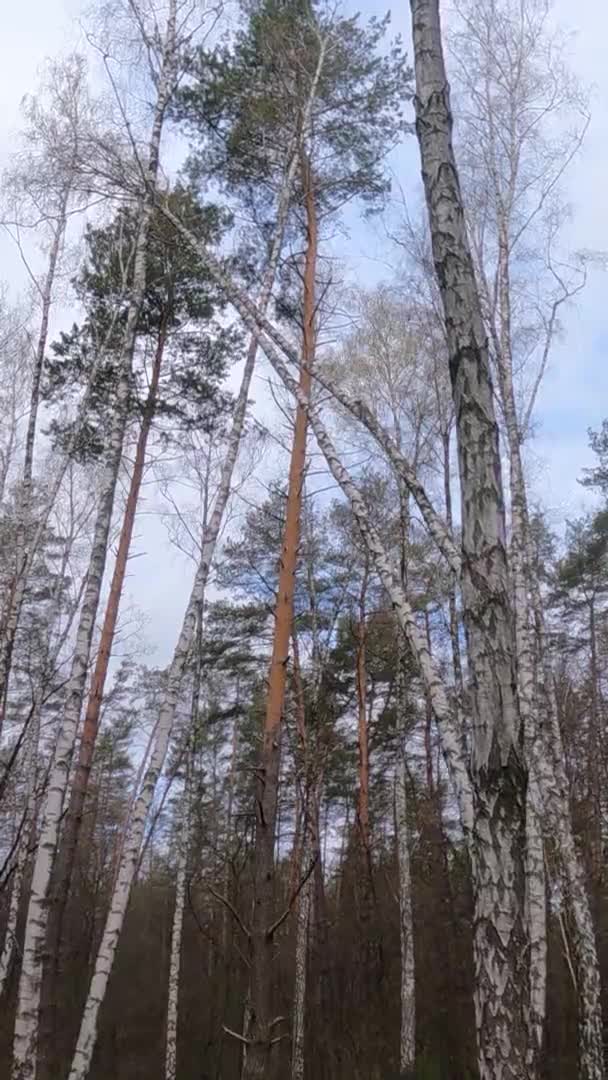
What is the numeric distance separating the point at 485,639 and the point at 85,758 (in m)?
7.37

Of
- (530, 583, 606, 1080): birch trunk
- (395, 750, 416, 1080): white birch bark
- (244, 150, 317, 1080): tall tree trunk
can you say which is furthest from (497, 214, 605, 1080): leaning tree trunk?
(395, 750, 416, 1080): white birch bark

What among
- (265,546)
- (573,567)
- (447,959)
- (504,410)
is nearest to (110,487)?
(504,410)

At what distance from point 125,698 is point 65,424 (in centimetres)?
1477

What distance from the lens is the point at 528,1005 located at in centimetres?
253

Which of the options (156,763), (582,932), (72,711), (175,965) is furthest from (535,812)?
(175,965)

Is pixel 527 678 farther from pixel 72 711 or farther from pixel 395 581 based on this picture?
pixel 395 581

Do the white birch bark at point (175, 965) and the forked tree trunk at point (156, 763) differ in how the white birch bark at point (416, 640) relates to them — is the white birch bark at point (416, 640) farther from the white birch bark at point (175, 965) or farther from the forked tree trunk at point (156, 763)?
the white birch bark at point (175, 965)

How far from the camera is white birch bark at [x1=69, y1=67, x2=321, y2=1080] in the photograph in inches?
227

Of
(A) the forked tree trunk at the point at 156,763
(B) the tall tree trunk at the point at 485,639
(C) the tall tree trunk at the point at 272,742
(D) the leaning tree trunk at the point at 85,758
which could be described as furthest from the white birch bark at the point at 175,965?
(B) the tall tree trunk at the point at 485,639

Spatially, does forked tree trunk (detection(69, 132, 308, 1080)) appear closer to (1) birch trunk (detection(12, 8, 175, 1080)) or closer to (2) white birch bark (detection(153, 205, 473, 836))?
(1) birch trunk (detection(12, 8, 175, 1080))

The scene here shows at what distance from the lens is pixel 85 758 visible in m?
9.24

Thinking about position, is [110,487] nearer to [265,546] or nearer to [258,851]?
[258,851]

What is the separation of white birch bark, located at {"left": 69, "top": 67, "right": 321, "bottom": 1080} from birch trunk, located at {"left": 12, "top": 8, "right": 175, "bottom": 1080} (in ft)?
1.24

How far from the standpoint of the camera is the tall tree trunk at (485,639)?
254cm
